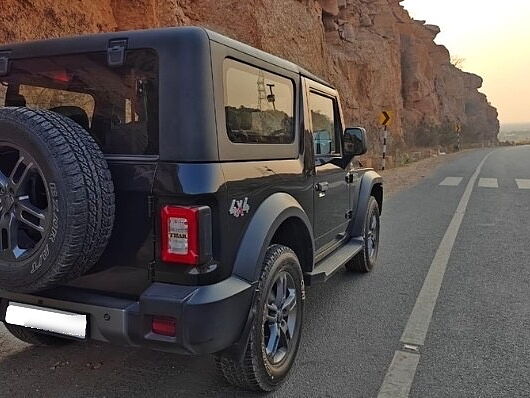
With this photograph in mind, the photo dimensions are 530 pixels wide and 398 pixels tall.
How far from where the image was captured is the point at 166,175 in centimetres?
214

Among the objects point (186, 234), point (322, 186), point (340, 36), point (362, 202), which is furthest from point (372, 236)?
point (340, 36)

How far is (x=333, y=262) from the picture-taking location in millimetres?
3818

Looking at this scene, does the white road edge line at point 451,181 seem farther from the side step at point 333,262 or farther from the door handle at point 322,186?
the door handle at point 322,186

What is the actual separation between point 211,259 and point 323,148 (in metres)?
1.95

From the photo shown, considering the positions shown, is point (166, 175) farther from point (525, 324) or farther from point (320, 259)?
point (525, 324)

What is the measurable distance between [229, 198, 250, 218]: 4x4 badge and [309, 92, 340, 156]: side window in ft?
4.21

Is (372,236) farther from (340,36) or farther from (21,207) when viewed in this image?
(340,36)

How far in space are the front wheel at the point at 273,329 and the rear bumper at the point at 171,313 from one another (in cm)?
21

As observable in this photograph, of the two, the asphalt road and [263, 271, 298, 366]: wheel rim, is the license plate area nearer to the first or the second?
the asphalt road

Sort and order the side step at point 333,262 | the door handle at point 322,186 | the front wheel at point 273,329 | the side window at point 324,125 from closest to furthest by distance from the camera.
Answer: the front wheel at point 273,329 → the side step at point 333,262 → the door handle at point 322,186 → the side window at point 324,125

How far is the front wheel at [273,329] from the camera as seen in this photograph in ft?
8.13

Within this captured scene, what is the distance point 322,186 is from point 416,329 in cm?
137

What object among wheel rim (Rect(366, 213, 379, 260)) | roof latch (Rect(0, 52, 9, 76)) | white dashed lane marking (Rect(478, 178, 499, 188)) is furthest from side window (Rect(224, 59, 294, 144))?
white dashed lane marking (Rect(478, 178, 499, 188))

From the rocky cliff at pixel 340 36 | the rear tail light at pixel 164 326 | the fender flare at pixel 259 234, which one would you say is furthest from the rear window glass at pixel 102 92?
the rocky cliff at pixel 340 36
